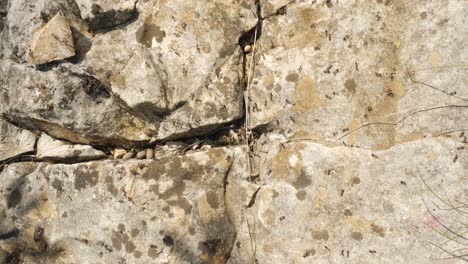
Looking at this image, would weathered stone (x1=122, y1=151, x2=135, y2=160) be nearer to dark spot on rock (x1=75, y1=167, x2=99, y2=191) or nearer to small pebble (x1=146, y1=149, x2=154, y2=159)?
small pebble (x1=146, y1=149, x2=154, y2=159)

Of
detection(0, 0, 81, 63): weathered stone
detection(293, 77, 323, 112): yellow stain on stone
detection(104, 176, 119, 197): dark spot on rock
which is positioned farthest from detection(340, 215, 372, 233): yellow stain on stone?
detection(0, 0, 81, 63): weathered stone

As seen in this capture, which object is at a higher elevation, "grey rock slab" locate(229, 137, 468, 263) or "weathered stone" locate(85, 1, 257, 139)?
"weathered stone" locate(85, 1, 257, 139)

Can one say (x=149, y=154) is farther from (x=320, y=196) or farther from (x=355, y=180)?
(x=355, y=180)

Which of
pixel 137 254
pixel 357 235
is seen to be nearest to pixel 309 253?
pixel 357 235

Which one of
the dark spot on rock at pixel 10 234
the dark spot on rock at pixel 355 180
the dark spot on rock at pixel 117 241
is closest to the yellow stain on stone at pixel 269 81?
the dark spot on rock at pixel 355 180

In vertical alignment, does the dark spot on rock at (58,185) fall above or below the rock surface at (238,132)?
below

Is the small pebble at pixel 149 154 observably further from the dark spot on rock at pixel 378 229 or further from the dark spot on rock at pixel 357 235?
the dark spot on rock at pixel 378 229

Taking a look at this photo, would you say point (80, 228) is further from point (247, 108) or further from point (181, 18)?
point (181, 18)
